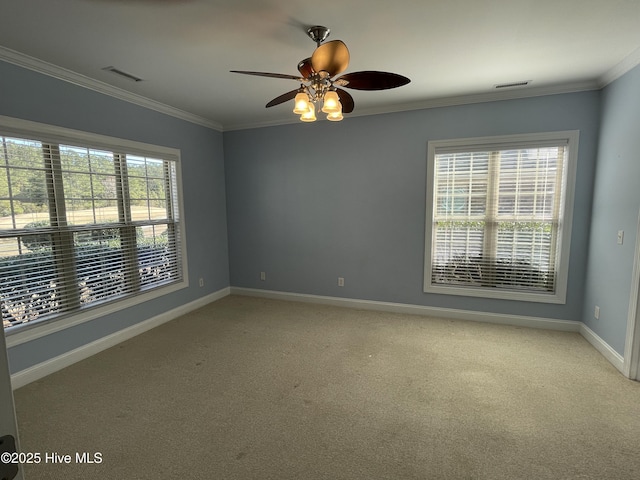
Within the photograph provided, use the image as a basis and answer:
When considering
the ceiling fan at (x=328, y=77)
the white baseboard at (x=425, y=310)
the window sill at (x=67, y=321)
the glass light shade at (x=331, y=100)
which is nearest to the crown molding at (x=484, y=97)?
the ceiling fan at (x=328, y=77)

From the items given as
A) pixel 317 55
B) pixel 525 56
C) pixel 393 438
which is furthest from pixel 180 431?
pixel 525 56

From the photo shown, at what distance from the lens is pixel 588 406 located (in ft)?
7.11

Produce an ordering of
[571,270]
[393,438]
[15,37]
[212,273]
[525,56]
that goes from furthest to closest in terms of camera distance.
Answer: [212,273]
[571,270]
[525,56]
[15,37]
[393,438]

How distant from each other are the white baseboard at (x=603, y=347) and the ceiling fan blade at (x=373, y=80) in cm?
296

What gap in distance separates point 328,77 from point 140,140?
2533mm

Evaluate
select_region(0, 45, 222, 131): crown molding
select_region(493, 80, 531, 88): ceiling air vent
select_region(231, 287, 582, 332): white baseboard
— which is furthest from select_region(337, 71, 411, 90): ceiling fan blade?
select_region(231, 287, 582, 332): white baseboard

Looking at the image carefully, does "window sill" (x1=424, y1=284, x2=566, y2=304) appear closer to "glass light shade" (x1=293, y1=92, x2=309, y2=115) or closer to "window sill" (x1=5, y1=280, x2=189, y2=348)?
"glass light shade" (x1=293, y1=92, x2=309, y2=115)

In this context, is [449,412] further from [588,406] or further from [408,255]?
[408,255]

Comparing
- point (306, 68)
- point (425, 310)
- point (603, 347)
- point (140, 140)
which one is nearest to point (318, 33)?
point (306, 68)

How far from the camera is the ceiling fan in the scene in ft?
5.62

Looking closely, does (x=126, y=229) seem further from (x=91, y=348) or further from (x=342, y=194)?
(x=342, y=194)

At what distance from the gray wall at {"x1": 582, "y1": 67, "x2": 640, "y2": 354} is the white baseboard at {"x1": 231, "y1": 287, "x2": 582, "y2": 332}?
321 millimetres

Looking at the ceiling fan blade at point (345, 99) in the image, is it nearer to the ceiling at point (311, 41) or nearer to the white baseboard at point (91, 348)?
the ceiling at point (311, 41)

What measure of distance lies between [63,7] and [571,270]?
481 centimetres
